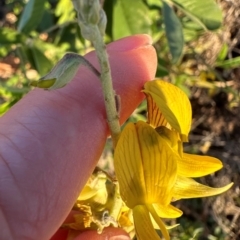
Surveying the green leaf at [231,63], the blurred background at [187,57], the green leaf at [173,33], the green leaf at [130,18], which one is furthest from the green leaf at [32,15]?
the green leaf at [231,63]

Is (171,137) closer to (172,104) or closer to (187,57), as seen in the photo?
(172,104)

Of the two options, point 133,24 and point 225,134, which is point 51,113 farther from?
point 225,134

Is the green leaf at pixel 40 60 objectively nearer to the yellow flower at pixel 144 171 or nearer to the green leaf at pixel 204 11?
the green leaf at pixel 204 11

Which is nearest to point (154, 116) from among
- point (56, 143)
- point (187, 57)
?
point (56, 143)

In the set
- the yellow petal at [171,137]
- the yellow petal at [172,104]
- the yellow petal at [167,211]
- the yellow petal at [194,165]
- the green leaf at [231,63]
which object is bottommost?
the green leaf at [231,63]

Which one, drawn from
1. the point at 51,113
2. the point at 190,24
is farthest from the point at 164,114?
the point at 190,24

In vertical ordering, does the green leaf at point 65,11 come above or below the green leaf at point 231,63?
above

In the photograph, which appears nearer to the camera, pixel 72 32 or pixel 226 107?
pixel 72 32

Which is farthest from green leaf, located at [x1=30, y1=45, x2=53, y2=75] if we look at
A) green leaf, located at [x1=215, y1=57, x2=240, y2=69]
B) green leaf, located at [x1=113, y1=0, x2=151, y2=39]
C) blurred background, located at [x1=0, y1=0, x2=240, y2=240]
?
green leaf, located at [x1=215, y1=57, x2=240, y2=69]
